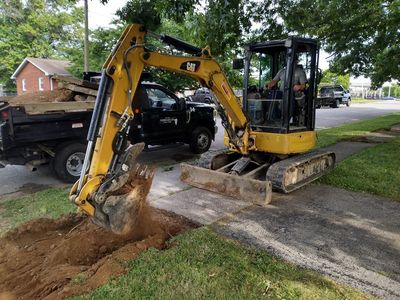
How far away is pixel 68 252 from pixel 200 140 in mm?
6203

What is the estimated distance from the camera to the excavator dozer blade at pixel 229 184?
5625mm

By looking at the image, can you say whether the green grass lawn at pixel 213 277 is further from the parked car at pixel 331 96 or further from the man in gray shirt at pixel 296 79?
the parked car at pixel 331 96

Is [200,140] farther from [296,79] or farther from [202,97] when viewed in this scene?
[202,97]

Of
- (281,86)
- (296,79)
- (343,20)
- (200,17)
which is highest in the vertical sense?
(343,20)

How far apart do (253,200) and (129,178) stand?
2481 millimetres

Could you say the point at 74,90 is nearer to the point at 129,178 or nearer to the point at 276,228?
the point at 129,178

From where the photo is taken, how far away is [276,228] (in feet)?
15.7

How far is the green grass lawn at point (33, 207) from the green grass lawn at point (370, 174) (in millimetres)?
5096

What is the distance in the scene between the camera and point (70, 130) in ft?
22.5

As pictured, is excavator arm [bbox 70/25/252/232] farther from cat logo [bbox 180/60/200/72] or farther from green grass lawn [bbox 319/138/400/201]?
green grass lawn [bbox 319/138/400/201]

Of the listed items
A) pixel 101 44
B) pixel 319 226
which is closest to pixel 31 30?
pixel 101 44

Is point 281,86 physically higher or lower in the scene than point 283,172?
higher

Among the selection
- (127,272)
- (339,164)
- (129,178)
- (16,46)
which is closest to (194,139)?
(339,164)

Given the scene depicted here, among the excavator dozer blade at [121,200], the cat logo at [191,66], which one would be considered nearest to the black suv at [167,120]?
the cat logo at [191,66]
